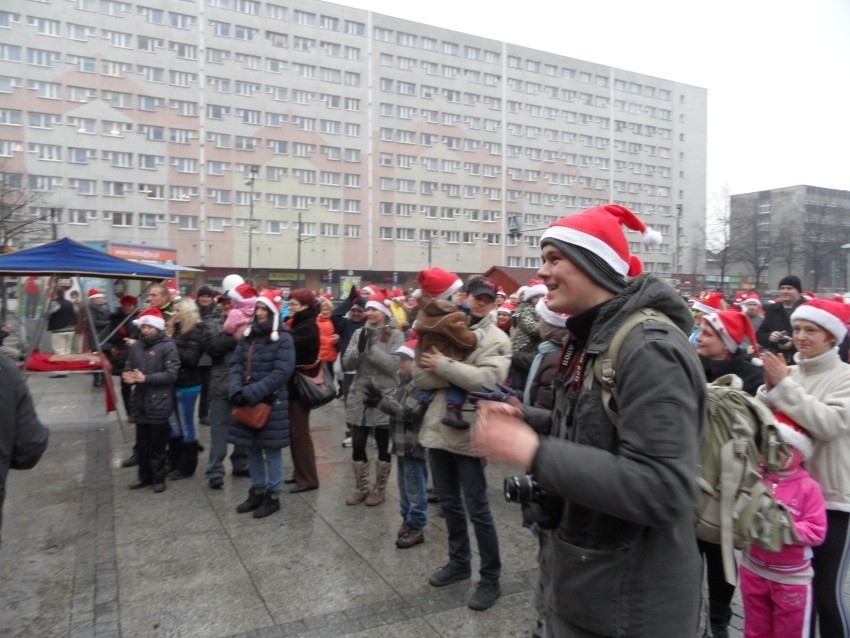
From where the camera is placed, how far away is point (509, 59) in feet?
258

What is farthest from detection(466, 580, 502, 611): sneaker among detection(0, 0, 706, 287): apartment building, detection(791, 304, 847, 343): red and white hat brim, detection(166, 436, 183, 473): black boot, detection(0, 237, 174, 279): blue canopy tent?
detection(0, 0, 706, 287): apartment building

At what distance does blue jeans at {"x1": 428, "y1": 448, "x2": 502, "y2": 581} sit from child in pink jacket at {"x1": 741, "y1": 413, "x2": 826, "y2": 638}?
5.11 ft

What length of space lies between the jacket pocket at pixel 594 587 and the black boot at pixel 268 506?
14.5 ft

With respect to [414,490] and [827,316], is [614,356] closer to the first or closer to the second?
[827,316]

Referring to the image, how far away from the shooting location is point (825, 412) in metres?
3.02

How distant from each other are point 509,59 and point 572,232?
8399 centimetres

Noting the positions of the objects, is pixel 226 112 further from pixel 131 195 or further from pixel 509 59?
pixel 509 59

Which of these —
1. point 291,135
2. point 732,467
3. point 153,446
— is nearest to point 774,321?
point 732,467

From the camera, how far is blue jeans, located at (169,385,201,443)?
690 cm

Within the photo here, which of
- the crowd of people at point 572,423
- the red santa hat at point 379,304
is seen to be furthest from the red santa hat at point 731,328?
the red santa hat at point 379,304

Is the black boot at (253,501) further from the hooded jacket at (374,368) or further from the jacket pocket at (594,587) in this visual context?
the jacket pocket at (594,587)

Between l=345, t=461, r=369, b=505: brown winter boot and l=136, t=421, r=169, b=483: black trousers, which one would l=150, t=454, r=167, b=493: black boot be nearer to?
l=136, t=421, r=169, b=483: black trousers

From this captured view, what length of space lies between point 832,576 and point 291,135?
6615 cm

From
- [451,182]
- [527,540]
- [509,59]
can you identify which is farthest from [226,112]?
[527,540]
